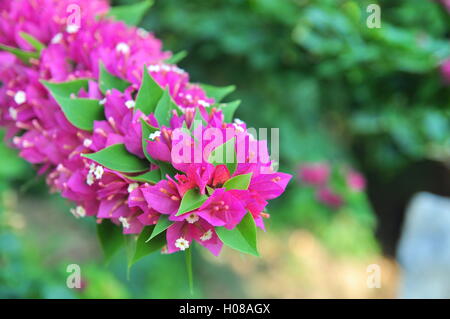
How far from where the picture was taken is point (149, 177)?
0.72m

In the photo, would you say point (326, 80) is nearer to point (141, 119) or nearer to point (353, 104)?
point (353, 104)

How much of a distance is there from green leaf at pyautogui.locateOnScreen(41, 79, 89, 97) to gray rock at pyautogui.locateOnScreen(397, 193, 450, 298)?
84.8 inches

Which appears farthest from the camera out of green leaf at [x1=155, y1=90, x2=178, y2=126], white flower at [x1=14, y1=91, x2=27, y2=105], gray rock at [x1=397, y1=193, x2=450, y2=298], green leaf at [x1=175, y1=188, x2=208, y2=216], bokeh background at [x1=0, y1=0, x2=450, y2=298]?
gray rock at [x1=397, y1=193, x2=450, y2=298]

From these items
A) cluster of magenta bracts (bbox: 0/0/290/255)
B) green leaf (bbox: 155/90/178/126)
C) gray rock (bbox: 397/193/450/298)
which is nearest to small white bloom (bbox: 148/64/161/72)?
cluster of magenta bracts (bbox: 0/0/290/255)

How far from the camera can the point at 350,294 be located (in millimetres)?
3705

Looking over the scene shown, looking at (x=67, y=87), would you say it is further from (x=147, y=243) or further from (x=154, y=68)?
(x=147, y=243)

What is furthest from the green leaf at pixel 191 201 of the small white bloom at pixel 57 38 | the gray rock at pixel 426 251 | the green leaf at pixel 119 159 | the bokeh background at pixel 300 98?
the gray rock at pixel 426 251

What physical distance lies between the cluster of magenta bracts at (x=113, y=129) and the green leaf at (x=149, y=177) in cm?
1

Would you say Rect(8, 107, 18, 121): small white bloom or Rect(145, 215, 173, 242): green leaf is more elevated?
Rect(8, 107, 18, 121): small white bloom

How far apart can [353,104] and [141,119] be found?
1857 mm

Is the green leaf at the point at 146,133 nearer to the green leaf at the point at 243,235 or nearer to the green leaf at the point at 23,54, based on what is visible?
the green leaf at the point at 243,235

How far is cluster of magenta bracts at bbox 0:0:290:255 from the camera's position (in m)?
0.69

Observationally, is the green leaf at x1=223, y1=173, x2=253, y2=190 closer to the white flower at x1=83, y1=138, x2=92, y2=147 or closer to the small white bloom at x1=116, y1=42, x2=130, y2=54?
the white flower at x1=83, y1=138, x2=92, y2=147
